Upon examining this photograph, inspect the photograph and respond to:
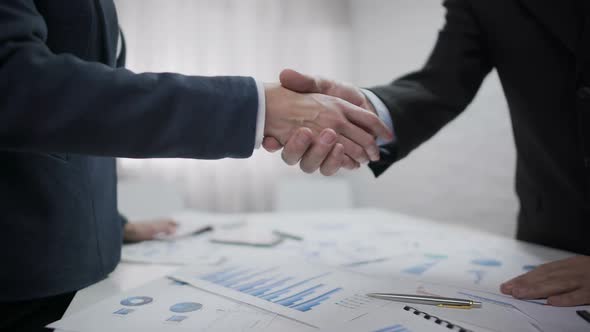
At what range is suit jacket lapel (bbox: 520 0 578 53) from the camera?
0.91 meters

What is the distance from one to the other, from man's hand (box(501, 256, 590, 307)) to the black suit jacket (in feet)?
0.93

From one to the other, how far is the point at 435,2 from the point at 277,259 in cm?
256

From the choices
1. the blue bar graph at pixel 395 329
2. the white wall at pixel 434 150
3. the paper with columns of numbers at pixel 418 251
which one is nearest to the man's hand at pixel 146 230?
the paper with columns of numbers at pixel 418 251

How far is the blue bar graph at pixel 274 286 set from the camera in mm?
669

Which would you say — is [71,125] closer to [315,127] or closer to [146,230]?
[315,127]

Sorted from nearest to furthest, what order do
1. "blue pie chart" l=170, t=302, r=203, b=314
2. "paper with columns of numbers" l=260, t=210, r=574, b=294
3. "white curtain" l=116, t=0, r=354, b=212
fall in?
"blue pie chart" l=170, t=302, r=203, b=314, "paper with columns of numbers" l=260, t=210, r=574, b=294, "white curtain" l=116, t=0, r=354, b=212

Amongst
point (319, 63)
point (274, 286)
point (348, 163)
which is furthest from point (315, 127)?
point (319, 63)

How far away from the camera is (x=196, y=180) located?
3.45 m

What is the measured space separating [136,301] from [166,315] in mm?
90

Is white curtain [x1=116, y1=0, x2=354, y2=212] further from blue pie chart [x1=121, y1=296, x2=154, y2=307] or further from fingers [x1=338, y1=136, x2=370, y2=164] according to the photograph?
blue pie chart [x1=121, y1=296, x2=154, y2=307]

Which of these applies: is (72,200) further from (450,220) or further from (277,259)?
(450,220)

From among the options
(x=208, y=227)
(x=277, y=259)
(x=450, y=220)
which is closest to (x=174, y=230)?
(x=208, y=227)

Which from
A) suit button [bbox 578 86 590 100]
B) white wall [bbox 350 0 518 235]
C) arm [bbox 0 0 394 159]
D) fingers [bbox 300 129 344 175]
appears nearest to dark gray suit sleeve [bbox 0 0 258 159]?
arm [bbox 0 0 394 159]

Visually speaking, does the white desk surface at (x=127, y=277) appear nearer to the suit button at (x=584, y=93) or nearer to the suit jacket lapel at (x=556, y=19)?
the suit button at (x=584, y=93)
